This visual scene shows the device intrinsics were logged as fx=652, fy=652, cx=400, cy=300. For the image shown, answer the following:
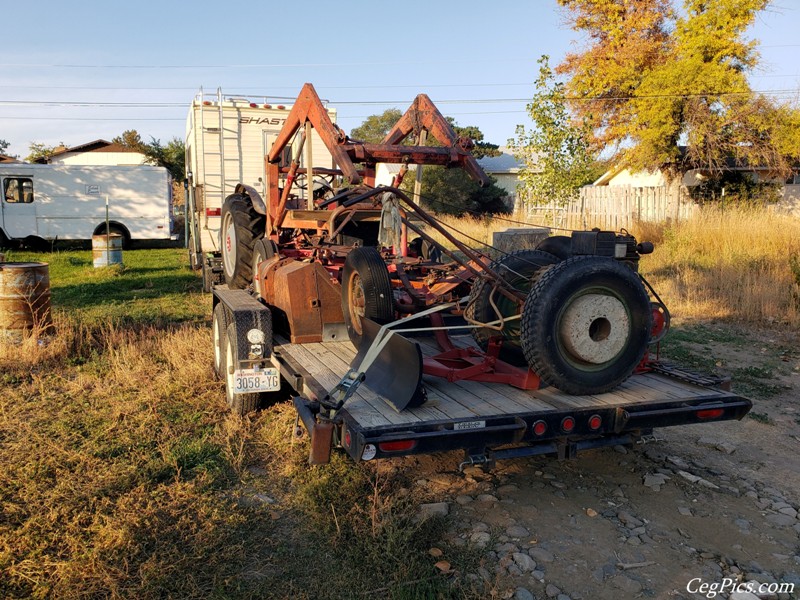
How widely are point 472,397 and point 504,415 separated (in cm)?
50

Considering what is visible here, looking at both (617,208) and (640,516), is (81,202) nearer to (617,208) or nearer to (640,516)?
(617,208)

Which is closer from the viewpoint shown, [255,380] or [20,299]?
[255,380]

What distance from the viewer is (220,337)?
6102 mm

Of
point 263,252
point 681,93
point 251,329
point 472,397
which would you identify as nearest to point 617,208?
point 681,93

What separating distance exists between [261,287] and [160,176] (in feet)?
60.1

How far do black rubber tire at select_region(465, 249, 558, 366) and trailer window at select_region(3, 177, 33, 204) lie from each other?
69.6 feet

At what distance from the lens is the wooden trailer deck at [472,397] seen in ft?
11.9

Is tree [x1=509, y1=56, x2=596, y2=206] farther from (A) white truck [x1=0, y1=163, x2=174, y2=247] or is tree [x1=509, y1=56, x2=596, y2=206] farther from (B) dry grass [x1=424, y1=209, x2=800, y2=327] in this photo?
(A) white truck [x1=0, y1=163, x2=174, y2=247]

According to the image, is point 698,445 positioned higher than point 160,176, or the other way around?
point 160,176

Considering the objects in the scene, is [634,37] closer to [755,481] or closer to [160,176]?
[160,176]

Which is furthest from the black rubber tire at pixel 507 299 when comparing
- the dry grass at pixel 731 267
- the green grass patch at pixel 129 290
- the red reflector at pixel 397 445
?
the dry grass at pixel 731 267

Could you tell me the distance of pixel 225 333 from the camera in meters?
5.74

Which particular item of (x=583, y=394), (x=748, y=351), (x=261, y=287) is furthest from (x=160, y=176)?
(x=583, y=394)

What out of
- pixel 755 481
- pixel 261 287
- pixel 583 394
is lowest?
pixel 755 481
